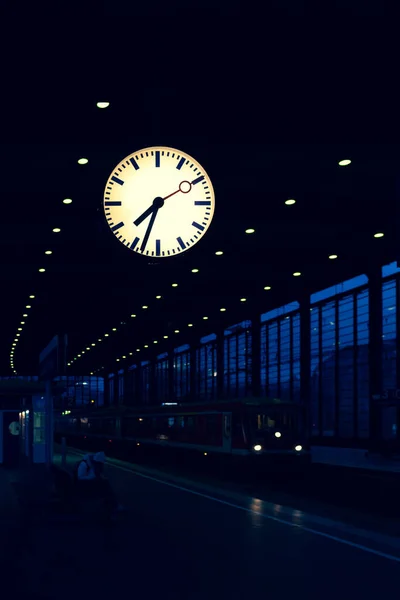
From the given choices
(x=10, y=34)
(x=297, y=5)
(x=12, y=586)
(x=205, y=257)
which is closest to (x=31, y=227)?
(x=205, y=257)

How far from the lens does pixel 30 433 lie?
37688 mm

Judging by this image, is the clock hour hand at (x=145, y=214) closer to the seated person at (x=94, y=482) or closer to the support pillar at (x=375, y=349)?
the seated person at (x=94, y=482)

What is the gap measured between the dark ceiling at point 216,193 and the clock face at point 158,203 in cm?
25

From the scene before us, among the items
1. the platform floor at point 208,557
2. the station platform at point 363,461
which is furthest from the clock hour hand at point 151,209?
the station platform at point 363,461

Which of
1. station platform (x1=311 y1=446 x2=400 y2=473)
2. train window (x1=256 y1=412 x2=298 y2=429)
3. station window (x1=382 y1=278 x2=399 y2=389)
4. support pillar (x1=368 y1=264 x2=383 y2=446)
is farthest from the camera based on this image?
support pillar (x1=368 y1=264 x2=383 y2=446)

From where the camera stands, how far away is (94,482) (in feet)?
61.8

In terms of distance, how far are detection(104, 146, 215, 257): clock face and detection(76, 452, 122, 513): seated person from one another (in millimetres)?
10485

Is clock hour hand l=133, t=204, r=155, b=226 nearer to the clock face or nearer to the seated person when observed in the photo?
the clock face

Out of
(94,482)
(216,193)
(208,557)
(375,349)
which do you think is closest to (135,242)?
(208,557)

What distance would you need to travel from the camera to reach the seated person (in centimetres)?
1819

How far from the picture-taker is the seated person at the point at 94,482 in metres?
18.2

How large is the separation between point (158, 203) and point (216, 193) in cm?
1955

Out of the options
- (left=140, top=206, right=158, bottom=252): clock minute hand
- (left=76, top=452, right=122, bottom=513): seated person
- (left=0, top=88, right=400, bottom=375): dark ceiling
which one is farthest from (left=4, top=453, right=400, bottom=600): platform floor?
(left=0, top=88, right=400, bottom=375): dark ceiling

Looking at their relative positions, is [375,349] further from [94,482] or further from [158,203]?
[158,203]
